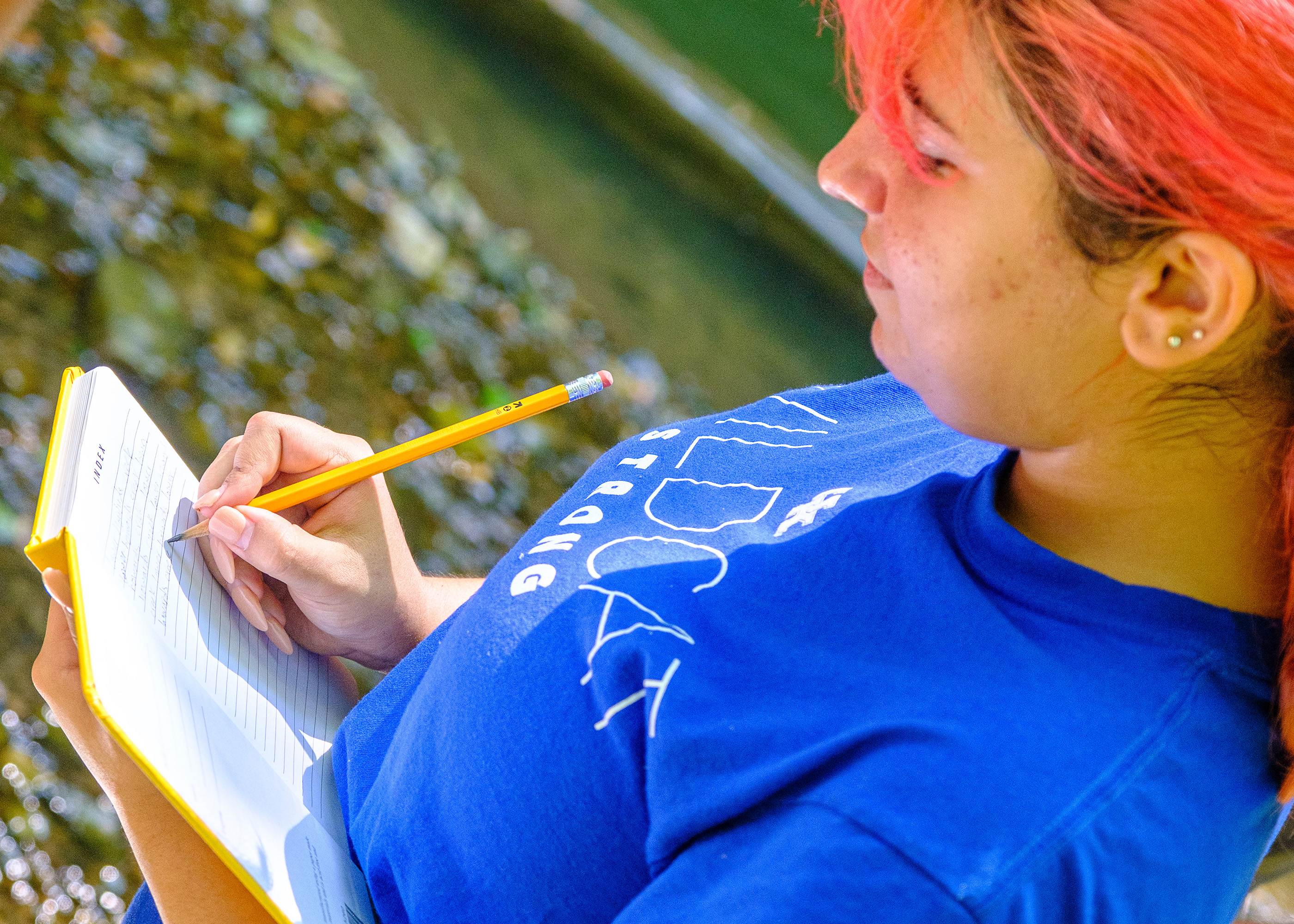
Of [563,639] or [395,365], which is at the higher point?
[563,639]

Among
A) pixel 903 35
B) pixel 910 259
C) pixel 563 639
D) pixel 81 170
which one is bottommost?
pixel 81 170

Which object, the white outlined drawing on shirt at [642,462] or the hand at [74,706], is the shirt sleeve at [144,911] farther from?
the white outlined drawing on shirt at [642,462]

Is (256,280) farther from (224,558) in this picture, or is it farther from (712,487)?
(712,487)

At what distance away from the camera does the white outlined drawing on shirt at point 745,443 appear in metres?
1.13

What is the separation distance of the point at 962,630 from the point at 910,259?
0.27 meters

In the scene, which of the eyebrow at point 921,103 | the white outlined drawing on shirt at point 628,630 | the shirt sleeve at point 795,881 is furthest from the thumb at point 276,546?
the eyebrow at point 921,103

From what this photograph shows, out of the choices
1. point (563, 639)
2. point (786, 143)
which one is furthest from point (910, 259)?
point (786, 143)

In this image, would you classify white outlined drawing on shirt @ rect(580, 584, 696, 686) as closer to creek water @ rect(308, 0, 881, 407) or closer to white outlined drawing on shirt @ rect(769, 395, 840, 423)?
white outlined drawing on shirt @ rect(769, 395, 840, 423)

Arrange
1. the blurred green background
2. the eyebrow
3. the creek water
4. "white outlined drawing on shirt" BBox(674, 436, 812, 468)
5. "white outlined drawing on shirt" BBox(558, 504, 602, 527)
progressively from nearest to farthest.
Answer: the eyebrow, "white outlined drawing on shirt" BBox(558, 504, 602, 527), "white outlined drawing on shirt" BBox(674, 436, 812, 468), the blurred green background, the creek water

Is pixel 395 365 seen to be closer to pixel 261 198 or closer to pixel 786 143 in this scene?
pixel 261 198

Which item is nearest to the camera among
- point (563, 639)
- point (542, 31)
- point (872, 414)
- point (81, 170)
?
point (563, 639)

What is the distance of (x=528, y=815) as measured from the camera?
0.82 meters

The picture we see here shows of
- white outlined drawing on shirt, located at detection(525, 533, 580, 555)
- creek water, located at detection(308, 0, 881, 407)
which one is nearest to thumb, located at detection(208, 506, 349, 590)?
white outlined drawing on shirt, located at detection(525, 533, 580, 555)

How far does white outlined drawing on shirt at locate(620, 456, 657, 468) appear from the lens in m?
1.12
